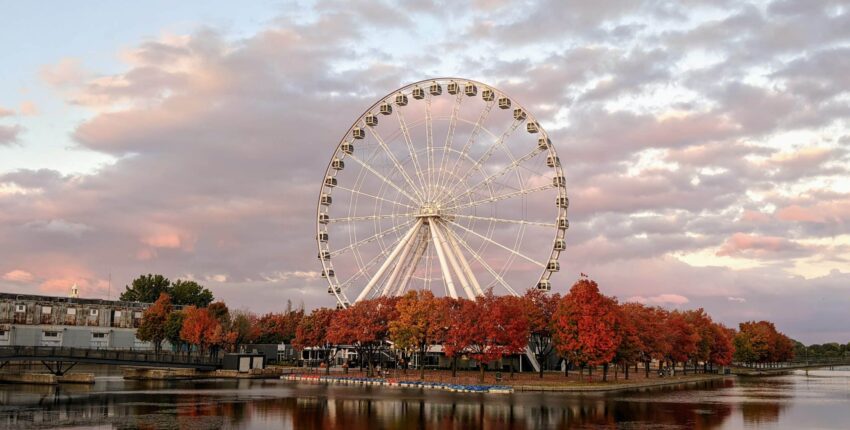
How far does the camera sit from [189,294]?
6531 inches

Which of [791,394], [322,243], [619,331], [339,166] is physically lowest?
[791,394]

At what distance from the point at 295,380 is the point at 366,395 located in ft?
92.9

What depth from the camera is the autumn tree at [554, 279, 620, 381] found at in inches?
3152

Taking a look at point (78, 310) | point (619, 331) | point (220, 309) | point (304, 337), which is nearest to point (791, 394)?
point (619, 331)

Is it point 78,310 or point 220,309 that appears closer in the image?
point 78,310

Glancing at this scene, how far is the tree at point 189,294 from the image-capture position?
16500cm

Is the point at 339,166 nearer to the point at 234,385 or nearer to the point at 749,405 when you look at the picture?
the point at 234,385

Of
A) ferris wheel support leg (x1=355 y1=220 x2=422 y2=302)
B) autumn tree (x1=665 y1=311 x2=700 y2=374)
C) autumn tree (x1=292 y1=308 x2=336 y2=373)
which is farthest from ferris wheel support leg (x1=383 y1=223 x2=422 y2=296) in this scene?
autumn tree (x1=665 y1=311 x2=700 y2=374)

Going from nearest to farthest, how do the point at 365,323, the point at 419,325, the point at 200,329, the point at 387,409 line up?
the point at 387,409, the point at 419,325, the point at 365,323, the point at 200,329

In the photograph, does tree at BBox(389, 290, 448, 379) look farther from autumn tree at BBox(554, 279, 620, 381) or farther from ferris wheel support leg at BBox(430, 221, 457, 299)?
autumn tree at BBox(554, 279, 620, 381)

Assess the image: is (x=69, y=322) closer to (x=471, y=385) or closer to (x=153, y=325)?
(x=153, y=325)

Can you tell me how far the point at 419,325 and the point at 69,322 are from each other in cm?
6093

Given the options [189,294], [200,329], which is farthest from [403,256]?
[189,294]

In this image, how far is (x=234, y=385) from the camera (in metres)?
81.4
